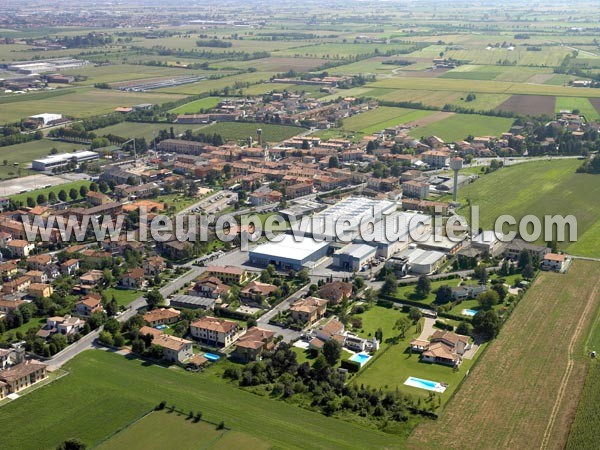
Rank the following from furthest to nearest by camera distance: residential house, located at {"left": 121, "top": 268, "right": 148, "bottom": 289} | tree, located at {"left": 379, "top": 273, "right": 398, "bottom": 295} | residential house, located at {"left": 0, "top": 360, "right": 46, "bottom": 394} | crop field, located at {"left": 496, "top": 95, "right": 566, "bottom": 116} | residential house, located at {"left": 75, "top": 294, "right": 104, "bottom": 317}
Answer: crop field, located at {"left": 496, "top": 95, "right": 566, "bottom": 116}, residential house, located at {"left": 121, "top": 268, "right": 148, "bottom": 289}, tree, located at {"left": 379, "top": 273, "right": 398, "bottom": 295}, residential house, located at {"left": 75, "top": 294, "right": 104, "bottom": 317}, residential house, located at {"left": 0, "top": 360, "right": 46, "bottom": 394}

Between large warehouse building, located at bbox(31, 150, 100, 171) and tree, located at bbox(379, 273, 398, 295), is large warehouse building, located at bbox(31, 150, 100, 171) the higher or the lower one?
the higher one

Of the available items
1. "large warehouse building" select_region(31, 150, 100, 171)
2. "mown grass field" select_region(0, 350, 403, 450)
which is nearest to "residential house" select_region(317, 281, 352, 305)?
"mown grass field" select_region(0, 350, 403, 450)

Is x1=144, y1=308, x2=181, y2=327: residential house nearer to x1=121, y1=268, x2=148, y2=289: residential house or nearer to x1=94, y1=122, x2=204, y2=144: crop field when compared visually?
x1=121, y1=268, x2=148, y2=289: residential house

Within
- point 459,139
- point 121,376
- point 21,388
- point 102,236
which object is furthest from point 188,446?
point 459,139

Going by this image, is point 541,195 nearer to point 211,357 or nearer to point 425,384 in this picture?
point 425,384

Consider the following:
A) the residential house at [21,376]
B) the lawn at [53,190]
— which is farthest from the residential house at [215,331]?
the lawn at [53,190]

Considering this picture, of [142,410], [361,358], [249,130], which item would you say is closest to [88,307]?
[142,410]

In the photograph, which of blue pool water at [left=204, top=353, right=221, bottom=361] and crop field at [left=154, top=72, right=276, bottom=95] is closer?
→ blue pool water at [left=204, top=353, right=221, bottom=361]

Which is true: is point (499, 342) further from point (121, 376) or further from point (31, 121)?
point (31, 121)
